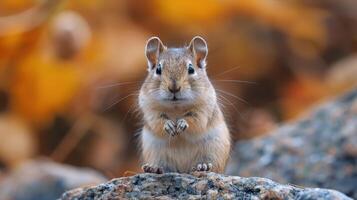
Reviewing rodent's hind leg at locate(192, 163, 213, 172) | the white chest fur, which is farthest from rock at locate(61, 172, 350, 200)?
the white chest fur

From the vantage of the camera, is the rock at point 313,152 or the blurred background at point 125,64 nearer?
the rock at point 313,152

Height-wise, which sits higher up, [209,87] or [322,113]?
[322,113]

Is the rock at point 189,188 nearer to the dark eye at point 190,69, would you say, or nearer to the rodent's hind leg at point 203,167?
the rodent's hind leg at point 203,167

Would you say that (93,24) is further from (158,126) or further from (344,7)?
(158,126)

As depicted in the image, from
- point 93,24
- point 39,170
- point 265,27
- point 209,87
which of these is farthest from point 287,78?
point 209,87

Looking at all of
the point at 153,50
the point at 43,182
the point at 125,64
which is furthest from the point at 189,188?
the point at 125,64

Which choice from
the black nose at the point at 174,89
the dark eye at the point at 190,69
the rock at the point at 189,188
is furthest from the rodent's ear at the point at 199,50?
the rock at the point at 189,188
